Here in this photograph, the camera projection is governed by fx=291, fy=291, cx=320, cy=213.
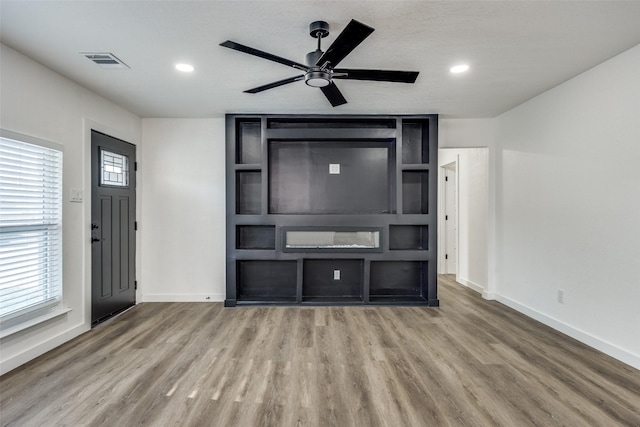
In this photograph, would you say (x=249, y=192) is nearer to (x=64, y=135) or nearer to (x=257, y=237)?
(x=257, y=237)

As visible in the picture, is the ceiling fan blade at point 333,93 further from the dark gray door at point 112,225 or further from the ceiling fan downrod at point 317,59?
the dark gray door at point 112,225

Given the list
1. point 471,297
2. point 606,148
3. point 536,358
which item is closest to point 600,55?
point 606,148

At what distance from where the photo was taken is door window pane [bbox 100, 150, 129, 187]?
341 cm

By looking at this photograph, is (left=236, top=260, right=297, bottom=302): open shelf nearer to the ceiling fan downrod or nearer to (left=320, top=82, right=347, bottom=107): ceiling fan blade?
(left=320, top=82, right=347, bottom=107): ceiling fan blade

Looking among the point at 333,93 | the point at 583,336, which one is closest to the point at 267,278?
the point at 333,93

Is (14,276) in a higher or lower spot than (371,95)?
lower

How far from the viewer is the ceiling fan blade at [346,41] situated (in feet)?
5.34

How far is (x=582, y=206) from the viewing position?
283 cm

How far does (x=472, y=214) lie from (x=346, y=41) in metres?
3.84

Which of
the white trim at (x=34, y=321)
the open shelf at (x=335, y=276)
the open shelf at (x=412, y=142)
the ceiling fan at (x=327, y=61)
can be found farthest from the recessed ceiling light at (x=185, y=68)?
the open shelf at (x=412, y=142)

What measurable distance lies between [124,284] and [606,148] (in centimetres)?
546

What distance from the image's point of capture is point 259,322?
11.1 ft

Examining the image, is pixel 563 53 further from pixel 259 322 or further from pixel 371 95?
pixel 259 322

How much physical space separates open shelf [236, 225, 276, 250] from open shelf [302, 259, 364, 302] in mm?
623
